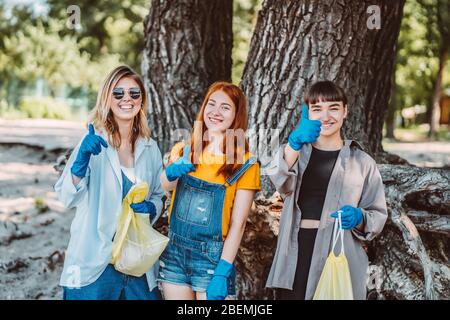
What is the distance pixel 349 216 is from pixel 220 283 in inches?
28.4

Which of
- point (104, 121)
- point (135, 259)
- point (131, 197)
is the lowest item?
point (135, 259)

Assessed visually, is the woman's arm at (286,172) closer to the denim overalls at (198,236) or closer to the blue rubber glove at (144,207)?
the denim overalls at (198,236)

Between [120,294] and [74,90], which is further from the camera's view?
[74,90]

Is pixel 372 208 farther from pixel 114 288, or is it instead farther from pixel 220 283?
pixel 114 288

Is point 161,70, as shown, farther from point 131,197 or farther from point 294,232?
point 294,232

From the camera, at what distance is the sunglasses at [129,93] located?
324 centimetres

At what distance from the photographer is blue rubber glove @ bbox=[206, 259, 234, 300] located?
9.57 feet

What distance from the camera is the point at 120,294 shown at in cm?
319

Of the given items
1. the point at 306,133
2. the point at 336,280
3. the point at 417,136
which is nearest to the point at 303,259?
the point at 336,280

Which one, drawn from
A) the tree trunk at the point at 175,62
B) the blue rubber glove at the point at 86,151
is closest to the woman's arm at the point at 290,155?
the blue rubber glove at the point at 86,151

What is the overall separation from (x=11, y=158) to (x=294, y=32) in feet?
24.9

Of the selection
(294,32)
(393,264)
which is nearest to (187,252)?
(393,264)

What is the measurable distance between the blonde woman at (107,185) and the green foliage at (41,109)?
24061mm

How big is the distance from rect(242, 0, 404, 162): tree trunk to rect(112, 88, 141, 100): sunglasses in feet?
3.62
